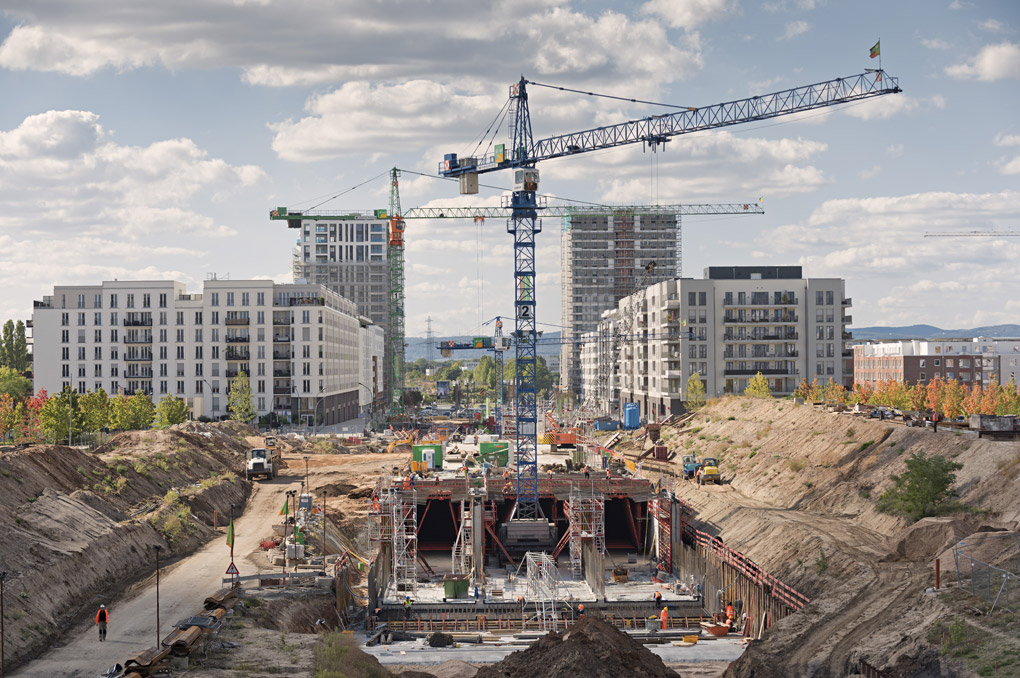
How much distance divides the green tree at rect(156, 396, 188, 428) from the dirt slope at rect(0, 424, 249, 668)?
31098 mm

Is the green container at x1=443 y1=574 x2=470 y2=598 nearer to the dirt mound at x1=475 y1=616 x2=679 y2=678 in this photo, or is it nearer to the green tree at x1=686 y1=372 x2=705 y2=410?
the dirt mound at x1=475 y1=616 x2=679 y2=678

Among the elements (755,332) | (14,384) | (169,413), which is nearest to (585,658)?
(169,413)

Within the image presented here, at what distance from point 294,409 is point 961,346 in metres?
139

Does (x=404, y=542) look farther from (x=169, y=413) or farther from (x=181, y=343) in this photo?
(x=181, y=343)

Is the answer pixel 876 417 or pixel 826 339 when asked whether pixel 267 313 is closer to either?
pixel 826 339

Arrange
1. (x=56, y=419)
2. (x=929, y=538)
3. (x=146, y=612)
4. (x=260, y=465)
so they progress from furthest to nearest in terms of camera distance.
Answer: (x=260, y=465), (x=56, y=419), (x=929, y=538), (x=146, y=612)

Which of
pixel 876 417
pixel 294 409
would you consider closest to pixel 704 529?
pixel 876 417

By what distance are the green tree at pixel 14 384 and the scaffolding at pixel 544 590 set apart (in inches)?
3943

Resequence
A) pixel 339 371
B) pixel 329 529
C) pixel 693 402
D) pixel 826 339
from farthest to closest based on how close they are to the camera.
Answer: pixel 339 371 → pixel 826 339 → pixel 693 402 → pixel 329 529

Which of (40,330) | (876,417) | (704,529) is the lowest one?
(704,529)

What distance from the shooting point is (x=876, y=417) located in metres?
77.8

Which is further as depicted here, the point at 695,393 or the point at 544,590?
the point at 695,393

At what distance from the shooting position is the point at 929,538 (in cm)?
4503

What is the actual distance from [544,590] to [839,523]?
1839 centimetres
